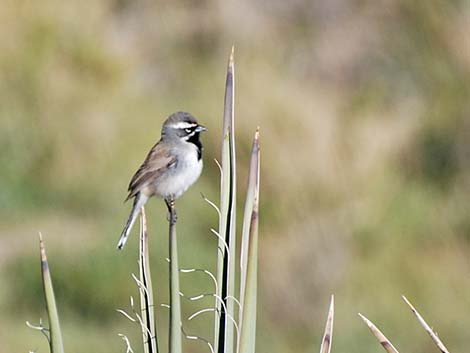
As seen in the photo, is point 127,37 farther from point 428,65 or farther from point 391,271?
point 391,271

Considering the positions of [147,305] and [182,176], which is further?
[182,176]

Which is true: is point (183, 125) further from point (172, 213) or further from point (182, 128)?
point (172, 213)

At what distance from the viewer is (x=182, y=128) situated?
3.85 meters

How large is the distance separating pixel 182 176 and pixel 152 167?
143 millimetres

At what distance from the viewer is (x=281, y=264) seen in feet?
22.2

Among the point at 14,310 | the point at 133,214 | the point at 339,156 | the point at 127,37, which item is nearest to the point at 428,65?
the point at 339,156

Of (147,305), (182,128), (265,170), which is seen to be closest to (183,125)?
(182,128)

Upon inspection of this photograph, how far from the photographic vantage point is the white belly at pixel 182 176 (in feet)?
12.3

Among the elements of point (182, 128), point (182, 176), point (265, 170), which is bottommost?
point (265, 170)

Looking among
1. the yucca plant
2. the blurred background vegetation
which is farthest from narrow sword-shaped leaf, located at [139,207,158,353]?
the blurred background vegetation

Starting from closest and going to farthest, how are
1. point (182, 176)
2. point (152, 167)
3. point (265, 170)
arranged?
1. point (182, 176)
2. point (152, 167)
3. point (265, 170)

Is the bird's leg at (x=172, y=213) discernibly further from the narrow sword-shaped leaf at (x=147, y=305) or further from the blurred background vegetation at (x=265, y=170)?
the blurred background vegetation at (x=265, y=170)

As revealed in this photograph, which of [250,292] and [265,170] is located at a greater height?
[250,292]

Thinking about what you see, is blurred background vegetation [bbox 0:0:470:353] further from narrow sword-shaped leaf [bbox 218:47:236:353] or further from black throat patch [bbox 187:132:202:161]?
narrow sword-shaped leaf [bbox 218:47:236:353]
